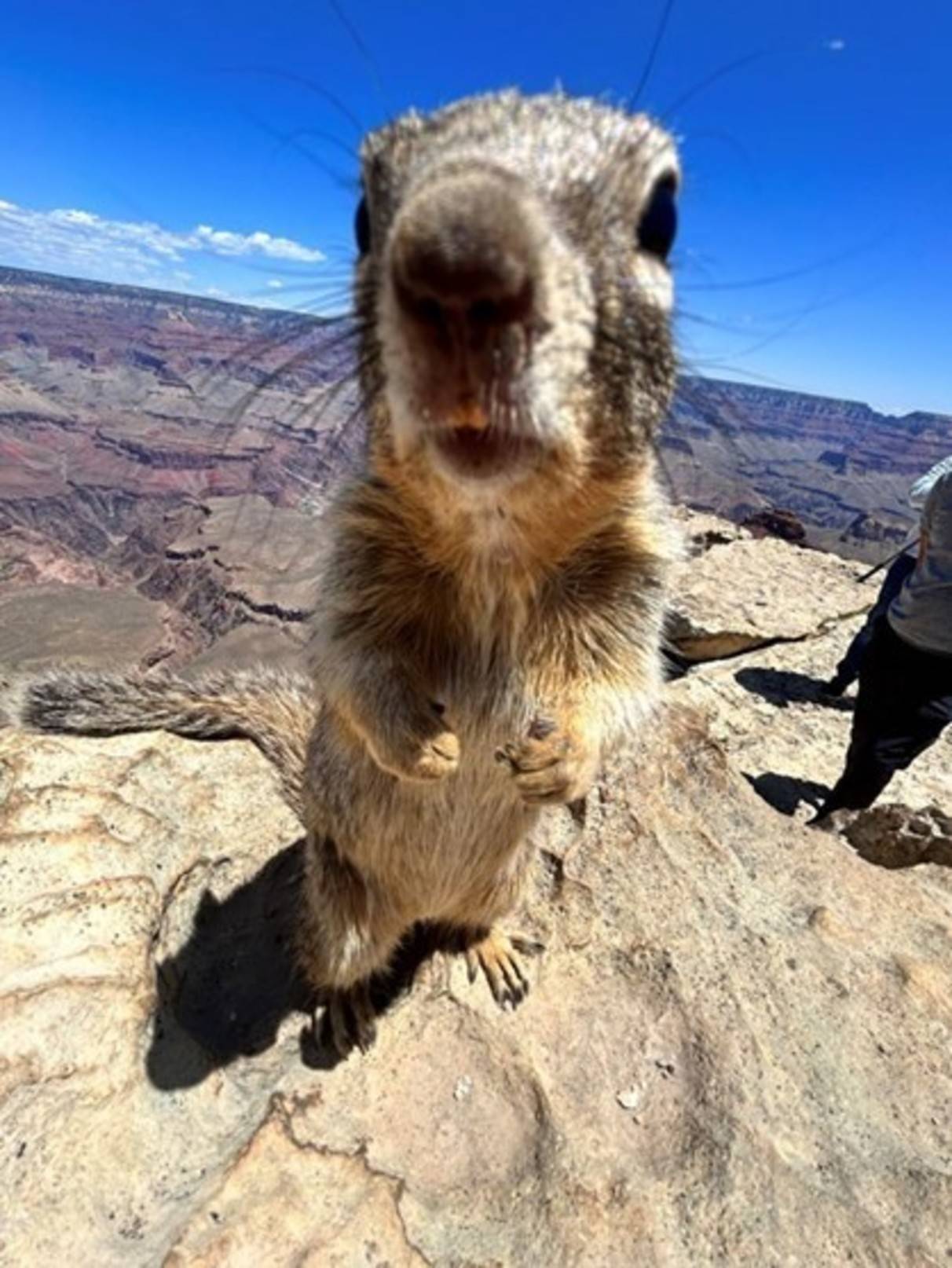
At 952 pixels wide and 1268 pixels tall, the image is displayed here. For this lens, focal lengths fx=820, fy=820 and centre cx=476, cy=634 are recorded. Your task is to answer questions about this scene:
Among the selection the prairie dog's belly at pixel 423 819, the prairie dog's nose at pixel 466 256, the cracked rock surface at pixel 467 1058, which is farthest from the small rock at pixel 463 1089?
the prairie dog's nose at pixel 466 256

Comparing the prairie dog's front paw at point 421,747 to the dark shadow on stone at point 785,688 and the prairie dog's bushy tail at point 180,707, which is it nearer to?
the prairie dog's bushy tail at point 180,707

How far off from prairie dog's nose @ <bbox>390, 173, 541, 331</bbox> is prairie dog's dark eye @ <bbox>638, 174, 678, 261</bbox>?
0.72m

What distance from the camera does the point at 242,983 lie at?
418cm

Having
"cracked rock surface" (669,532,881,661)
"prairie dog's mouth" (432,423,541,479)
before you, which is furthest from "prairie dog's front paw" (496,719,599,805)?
"cracked rock surface" (669,532,881,661)

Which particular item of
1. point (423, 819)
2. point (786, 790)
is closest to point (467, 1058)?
point (423, 819)

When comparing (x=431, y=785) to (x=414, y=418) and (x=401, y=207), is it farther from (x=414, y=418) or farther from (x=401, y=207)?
(x=401, y=207)

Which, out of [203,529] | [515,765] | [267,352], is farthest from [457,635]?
[203,529]

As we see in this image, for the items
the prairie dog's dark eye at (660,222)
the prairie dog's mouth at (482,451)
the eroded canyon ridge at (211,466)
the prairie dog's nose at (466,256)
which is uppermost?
the prairie dog's dark eye at (660,222)

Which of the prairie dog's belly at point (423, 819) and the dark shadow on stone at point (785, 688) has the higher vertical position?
the prairie dog's belly at point (423, 819)

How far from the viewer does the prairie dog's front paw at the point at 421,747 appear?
2.98 metres

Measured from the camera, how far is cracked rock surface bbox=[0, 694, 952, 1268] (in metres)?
2.91

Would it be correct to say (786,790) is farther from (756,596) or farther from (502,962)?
(502,962)

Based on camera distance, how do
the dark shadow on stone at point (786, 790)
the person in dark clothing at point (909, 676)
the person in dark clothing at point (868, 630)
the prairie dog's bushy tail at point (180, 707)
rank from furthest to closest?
the person in dark clothing at point (868, 630) → the dark shadow on stone at point (786, 790) → the person in dark clothing at point (909, 676) → the prairie dog's bushy tail at point (180, 707)

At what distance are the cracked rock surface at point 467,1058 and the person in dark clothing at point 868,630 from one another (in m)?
3.59
